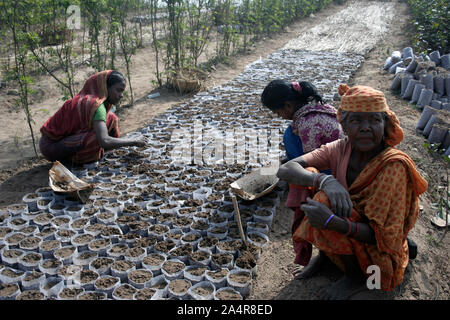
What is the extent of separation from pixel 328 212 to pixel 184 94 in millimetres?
4792

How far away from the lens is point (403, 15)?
1473cm

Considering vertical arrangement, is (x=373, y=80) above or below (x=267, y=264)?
above

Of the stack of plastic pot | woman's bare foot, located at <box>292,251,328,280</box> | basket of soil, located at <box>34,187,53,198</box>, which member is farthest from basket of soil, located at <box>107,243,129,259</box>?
the stack of plastic pot

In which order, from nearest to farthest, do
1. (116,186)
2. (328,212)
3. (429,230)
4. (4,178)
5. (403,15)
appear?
(328,212) → (429,230) → (116,186) → (4,178) → (403,15)

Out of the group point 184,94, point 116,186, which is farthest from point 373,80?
point 116,186

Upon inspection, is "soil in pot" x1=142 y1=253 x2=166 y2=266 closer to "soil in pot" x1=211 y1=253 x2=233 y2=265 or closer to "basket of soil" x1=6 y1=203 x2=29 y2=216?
Result: "soil in pot" x1=211 y1=253 x2=233 y2=265

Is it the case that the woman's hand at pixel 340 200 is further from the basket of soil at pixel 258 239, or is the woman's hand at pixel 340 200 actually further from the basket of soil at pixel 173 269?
the basket of soil at pixel 173 269

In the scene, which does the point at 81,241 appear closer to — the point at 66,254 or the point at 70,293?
the point at 66,254

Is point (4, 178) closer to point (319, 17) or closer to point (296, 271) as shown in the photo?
point (296, 271)

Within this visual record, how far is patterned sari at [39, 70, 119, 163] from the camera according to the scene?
11.2 feet

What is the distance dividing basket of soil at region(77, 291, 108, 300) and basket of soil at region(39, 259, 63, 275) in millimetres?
278

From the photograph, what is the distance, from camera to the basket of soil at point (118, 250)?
91.9 inches

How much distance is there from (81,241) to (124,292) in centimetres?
59
